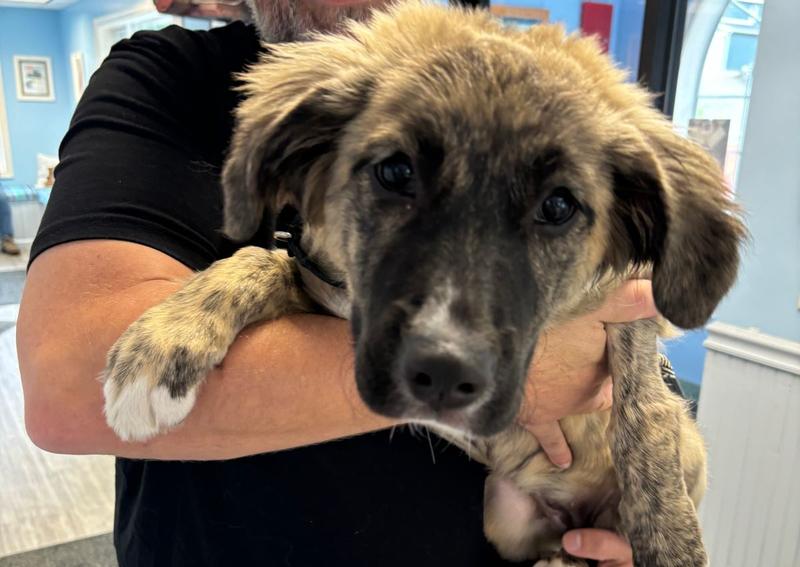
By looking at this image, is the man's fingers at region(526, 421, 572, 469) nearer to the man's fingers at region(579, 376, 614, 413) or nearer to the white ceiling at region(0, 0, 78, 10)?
the man's fingers at region(579, 376, 614, 413)

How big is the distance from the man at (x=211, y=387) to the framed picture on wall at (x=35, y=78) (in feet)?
34.8

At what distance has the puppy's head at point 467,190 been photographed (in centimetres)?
99

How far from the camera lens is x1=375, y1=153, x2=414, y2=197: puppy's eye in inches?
44.9

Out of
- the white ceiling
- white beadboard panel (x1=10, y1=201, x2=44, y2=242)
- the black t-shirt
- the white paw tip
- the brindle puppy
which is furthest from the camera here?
the white ceiling

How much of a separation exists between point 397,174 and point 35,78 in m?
11.4

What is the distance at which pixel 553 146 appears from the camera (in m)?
1.13

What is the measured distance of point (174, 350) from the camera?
1163 millimetres

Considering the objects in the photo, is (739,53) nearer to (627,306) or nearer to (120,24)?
(627,306)

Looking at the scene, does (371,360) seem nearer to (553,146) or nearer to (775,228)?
(553,146)

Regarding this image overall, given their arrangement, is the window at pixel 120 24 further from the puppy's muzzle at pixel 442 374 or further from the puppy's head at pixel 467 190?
the puppy's muzzle at pixel 442 374

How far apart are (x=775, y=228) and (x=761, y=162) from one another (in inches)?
11.4

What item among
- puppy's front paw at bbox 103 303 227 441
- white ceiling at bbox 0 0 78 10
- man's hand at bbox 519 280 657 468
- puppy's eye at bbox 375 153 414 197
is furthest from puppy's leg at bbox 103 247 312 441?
white ceiling at bbox 0 0 78 10

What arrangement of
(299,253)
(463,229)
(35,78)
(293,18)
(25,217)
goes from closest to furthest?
(463,229) < (299,253) < (293,18) < (25,217) < (35,78)

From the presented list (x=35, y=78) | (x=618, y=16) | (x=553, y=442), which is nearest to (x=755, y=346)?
(x=553, y=442)
